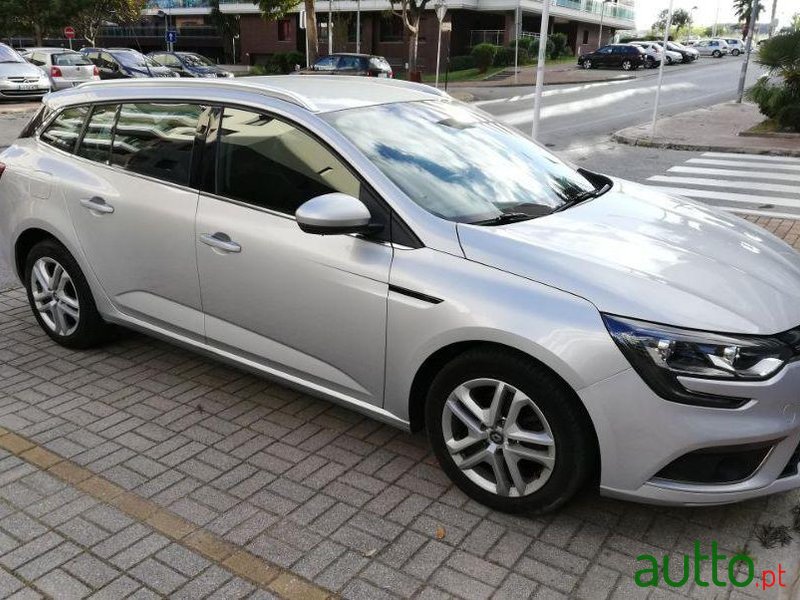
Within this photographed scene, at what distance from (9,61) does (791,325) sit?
23933 millimetres

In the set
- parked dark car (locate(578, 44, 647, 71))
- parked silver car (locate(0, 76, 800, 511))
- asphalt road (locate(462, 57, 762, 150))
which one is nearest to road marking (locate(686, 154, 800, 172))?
asphalt road (locate(462, 57, 762, 150))

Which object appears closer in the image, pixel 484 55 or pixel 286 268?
pixel 286 268

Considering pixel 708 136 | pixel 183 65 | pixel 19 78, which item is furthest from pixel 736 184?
pixel 183 65

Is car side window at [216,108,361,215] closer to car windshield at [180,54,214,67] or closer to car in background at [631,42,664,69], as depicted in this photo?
car windshield at [180,54,214,67]

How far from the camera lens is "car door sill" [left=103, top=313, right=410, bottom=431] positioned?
11.3 feet

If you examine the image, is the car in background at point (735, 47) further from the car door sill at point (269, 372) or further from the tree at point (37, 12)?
the car door sill at point (269, 372)

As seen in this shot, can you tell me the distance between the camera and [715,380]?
2.65m

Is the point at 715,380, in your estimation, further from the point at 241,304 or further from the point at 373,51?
the point at 373,51

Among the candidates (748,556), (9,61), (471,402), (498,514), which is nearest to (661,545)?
(748,556)

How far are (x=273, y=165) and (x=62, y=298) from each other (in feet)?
6.47

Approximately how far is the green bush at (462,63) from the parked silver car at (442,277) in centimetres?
4082

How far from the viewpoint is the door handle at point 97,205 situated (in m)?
4.18

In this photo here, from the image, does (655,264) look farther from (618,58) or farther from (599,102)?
(618,58)

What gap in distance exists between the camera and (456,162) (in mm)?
3645
